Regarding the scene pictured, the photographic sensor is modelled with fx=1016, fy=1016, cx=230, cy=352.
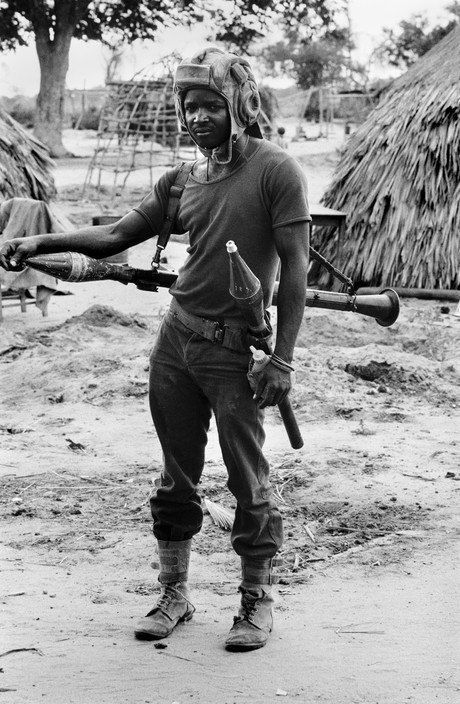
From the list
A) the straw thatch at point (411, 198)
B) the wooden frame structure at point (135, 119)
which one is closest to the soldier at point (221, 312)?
the straw thatch at point (411, 198)

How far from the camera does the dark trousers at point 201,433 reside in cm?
307

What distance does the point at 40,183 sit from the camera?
10.8 meters

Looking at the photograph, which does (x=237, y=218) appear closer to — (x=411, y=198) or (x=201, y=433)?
(x=201, y=433)

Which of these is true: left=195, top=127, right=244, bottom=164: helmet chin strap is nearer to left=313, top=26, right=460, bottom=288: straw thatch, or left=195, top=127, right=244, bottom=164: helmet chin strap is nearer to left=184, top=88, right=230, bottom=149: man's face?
left=184, top=88, right=230, bottom=149: man's face

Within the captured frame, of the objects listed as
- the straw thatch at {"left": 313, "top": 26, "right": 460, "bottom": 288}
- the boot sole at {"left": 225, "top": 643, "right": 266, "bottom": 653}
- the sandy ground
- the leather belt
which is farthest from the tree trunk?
the boot sole at {"left": 225, "top": 643, "right": 266, "bottom": 653}

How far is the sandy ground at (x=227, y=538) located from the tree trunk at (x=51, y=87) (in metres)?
17.7

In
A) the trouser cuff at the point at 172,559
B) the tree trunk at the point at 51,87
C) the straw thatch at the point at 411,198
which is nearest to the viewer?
the trouser cuff at the point at 172,559

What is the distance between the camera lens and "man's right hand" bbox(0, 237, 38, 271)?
3109 millimetres

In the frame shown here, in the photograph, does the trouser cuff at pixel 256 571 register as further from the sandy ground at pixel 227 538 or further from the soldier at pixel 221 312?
the sandy ground at pixel 227 538

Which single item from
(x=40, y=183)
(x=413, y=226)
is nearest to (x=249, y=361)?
(x=413, y=226)

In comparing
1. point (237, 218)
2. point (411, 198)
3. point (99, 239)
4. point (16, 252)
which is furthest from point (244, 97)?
point (411, 198)

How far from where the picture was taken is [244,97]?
9.89 ft

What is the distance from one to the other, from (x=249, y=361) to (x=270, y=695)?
3.13 feet

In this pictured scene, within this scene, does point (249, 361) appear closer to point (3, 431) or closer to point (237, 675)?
point (237, 675)
